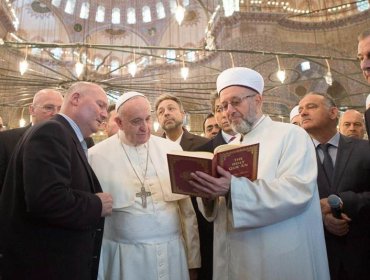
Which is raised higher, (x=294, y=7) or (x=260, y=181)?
(x=294, y=7)

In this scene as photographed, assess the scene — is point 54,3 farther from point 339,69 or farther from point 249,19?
point 339,69

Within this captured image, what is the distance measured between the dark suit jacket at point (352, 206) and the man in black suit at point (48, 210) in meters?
1.70

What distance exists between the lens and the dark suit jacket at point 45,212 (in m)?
1.78

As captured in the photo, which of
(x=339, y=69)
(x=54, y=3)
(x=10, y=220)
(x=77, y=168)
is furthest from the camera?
(x=54, y=3)

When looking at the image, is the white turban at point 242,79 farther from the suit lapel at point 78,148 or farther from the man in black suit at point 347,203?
the suit lapel at point 78,148

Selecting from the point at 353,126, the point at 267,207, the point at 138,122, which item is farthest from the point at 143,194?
the point at 353,126

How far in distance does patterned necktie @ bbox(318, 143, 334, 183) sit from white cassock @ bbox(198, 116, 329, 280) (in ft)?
2.05

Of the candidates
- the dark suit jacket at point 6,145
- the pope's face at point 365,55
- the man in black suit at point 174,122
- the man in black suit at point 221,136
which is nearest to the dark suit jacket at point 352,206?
the pope's face at point 365,55

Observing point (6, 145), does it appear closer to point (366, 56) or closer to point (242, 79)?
point (242, 79)

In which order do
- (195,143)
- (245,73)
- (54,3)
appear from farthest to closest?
(54,3)
(195,143)
(245,73)

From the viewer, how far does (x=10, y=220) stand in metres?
1.89

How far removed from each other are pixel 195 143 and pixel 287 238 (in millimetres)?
1915

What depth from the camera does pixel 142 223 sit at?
246 cm

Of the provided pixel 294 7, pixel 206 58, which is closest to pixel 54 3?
pixel 206 58
